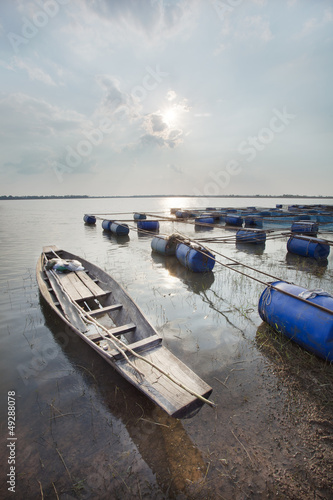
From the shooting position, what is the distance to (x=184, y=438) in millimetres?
3424

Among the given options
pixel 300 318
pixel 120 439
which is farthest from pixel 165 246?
pixel 120 439

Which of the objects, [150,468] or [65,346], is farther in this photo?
[65,346]

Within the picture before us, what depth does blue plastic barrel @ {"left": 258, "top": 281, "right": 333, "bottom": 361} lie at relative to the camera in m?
4.65

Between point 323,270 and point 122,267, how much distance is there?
36.6 ft

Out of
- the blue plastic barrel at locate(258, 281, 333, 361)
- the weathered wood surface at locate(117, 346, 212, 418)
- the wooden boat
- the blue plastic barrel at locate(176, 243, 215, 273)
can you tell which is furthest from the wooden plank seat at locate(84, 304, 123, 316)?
the blue plastic barrel at locate(176, 243, 215, 273)

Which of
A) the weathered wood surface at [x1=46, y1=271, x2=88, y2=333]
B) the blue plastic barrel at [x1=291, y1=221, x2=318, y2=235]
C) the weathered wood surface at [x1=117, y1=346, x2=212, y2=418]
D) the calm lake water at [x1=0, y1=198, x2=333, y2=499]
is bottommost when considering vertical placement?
the calm lake water at [x1=0, y1=198, x2=333, y2=499]

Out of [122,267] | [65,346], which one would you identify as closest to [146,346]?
[65,346]

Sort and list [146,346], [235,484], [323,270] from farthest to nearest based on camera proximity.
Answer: [323,270] → [146,346] → [235,484]

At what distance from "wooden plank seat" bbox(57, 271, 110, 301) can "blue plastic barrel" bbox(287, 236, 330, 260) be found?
12656 millimetres

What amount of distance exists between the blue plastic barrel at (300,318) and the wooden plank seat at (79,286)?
5.09m

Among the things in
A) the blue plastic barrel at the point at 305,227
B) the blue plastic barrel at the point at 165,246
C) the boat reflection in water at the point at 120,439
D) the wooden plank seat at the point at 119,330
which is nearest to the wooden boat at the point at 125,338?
the wooden plank seat at the point at 119,330

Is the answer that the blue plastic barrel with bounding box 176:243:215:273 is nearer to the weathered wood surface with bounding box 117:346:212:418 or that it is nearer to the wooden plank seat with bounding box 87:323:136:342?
the wooden plank seat with bounding box 87:323:136:342

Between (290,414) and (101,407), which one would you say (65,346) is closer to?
(101,407)

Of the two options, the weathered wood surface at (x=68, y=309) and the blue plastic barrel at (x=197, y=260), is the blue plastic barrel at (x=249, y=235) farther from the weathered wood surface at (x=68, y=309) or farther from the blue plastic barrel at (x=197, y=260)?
the weathered wood surface at (x=68, y=309)
